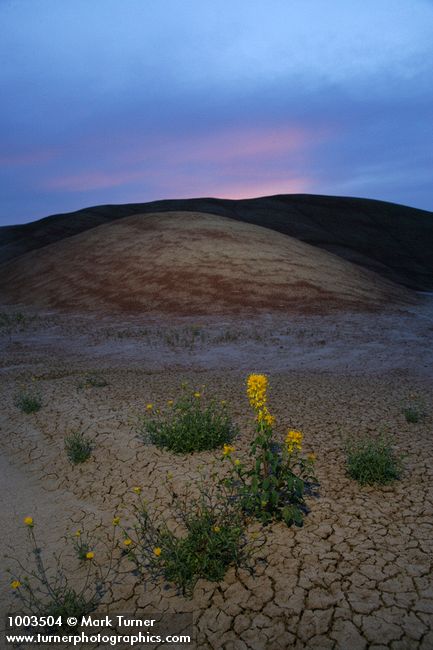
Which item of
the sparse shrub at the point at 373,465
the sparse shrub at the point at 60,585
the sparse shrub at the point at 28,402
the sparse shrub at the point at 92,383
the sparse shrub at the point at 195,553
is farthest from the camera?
the sparse shrub at the point at 92,383

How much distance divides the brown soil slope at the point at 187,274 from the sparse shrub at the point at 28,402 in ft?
39.2

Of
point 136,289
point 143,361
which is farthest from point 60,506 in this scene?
point 136,289

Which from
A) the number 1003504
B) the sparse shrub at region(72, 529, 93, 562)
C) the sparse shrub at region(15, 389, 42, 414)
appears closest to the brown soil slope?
the sparse shrub at region(15, 389, 42, 414)

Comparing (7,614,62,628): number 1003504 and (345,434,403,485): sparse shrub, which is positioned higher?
(345,434,403,485): sparse shrub

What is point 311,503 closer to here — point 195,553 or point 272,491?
point 272,491

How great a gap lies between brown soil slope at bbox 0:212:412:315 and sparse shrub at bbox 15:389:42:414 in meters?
11.9

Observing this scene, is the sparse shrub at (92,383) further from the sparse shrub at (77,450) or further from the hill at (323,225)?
the hill at (323,225)

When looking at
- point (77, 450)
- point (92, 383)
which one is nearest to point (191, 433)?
point (77, 450)

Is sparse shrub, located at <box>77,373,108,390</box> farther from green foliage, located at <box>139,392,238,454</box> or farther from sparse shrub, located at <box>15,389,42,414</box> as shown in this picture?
green foliage, located at <box>139,392,238,454</box>

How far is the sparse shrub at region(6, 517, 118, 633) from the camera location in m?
3.20

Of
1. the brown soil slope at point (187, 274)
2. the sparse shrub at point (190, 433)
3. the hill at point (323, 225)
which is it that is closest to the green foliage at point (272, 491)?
the sparse shrub at point (190, 433)

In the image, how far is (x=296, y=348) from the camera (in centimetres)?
1292

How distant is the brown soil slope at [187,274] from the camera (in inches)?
825

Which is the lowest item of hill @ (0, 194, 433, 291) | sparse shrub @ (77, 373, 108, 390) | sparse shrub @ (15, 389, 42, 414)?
sparse shrub @ (15, 389, 42, 414)
